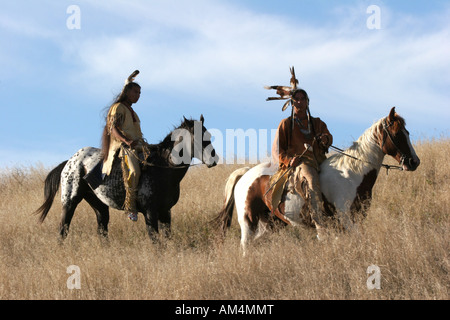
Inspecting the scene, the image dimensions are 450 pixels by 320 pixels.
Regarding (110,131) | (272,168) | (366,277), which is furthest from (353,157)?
(110,131)

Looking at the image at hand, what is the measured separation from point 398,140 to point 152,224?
4.03m

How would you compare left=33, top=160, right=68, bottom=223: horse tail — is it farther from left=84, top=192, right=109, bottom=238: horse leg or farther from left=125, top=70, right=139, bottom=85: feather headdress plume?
left=125, top=70, right=139, bottom=85: feather headdress plume

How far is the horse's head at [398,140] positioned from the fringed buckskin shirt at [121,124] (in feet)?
13.6

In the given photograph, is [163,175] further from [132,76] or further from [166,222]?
[132,76]

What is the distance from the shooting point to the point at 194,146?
8.85 m

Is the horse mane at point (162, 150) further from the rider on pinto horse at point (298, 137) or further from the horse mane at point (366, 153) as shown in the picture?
the horse mane at point (366, 153)

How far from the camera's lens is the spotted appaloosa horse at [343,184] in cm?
745

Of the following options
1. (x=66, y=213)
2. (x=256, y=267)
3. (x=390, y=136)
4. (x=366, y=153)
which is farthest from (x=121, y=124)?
(x=390, y=136)

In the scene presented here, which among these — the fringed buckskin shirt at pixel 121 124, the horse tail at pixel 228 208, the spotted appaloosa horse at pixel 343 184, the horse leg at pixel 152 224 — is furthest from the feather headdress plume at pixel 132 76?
the spotted appaloosa horse at pixel 343 184

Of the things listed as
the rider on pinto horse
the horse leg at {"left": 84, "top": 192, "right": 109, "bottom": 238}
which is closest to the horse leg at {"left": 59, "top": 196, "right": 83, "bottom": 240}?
the horse leg at {"left": 84, "top": 192, "right": 109, "bottom": 238}

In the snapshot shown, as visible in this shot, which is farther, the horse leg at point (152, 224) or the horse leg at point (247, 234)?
the horse leg at point (152, 224)

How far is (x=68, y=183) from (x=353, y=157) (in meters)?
5.47

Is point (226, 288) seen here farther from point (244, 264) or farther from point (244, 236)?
point (244, 236)

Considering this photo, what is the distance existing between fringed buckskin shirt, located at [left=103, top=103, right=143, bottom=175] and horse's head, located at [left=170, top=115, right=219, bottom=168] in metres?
0.85
